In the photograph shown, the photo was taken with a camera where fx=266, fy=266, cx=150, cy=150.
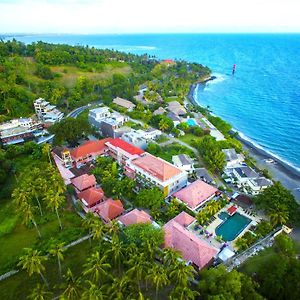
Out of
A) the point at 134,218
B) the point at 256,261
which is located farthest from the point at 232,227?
the point at 134,218

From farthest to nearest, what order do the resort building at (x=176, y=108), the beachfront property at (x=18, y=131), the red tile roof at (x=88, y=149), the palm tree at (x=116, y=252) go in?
the resort building at (x=176, y=108) < the beachfront property at (x=18, y=131) < the red tile roof at (x=88, y=149) < the palm tree at (x=116, y=252)

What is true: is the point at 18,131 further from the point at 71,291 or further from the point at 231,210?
the point at 231,210

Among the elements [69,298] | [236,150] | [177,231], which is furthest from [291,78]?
[69,298]

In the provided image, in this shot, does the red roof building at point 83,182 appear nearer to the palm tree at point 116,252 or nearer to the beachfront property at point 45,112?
the palm tree at point 116,252

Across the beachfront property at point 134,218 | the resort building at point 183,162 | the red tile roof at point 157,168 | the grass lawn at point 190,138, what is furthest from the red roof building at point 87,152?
the grass lawn at point 190,138

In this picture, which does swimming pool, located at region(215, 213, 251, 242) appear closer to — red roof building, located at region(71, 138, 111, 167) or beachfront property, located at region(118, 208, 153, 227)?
beachfront property, located at region(118, 208, 153, 227)
